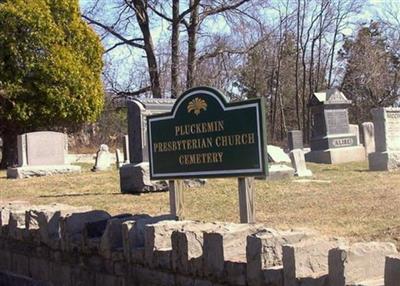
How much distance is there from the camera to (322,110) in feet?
88.0

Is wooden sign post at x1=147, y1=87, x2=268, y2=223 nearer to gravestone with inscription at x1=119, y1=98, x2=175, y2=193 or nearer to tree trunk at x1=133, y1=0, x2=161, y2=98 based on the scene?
gravestone with inscription at x1=119, y1=98, x2=175, y2=193

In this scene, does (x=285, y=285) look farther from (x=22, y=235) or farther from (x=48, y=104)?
(x=48, y=104)

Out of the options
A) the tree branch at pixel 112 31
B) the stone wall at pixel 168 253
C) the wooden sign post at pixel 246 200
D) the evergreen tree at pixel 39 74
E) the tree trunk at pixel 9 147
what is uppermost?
the tree branch at pixel 112 31

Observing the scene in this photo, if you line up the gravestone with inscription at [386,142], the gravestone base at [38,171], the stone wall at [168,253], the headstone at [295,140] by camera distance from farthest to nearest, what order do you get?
1. the headstone at [295,140]
2. the gravestone base at [38,171]
3. the gravestone with inscription at [386,142]
4. the stone wall at [168,253]

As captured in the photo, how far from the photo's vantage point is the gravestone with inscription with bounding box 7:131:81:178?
19641mm

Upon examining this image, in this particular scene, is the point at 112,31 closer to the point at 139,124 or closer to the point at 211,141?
the point at 139,124

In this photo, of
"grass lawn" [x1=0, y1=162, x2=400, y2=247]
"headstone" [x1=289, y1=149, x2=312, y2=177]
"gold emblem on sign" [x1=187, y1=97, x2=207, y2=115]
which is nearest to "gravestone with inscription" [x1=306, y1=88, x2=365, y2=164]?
"headstone" [x1=289, y1=149, x2=312, y2=177]

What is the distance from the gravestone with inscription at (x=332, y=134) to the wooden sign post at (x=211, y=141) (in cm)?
1896

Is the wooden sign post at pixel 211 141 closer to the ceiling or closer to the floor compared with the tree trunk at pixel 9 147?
closer to the floor

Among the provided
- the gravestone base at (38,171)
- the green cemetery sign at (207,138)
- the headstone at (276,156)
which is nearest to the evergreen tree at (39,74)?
the gravestone base at (38,171)

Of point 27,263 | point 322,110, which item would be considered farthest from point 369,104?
point 27,263

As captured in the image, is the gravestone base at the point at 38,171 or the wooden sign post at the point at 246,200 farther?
the gravestone base at the point at 38,171

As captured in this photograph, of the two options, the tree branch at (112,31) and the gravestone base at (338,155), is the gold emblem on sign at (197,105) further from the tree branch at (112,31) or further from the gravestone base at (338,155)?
the tree branch at (112,31)

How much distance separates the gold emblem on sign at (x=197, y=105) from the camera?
639cm
